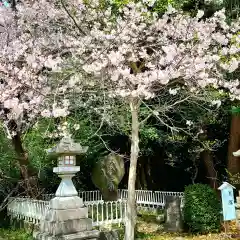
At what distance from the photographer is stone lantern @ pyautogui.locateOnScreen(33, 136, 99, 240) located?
18.9ft

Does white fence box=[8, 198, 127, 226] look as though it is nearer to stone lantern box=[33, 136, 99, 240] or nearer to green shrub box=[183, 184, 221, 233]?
green shrub box=[183, 184, 221, 233]

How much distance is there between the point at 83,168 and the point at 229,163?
541cm

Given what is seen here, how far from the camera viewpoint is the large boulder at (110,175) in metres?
Result: 10.8

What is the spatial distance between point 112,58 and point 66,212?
337 centimetres

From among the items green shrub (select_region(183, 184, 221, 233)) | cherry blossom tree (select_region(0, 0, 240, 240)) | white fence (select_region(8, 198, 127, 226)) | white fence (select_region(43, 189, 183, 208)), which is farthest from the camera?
white fence (select_region(43, 189, 183, 208))

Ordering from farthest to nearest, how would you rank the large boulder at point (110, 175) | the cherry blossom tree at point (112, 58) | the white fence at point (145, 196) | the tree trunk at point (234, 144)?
1. the white fence at point (145, 196)
2. the tree trunk at point (234, 144)
3. the large boulder at point (110, 175)
4. the cherry blossom tree at point (112, 58)

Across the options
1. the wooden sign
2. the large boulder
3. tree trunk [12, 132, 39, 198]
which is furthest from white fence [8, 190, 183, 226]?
the wooden sign

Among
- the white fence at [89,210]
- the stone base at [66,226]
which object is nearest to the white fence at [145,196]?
the white fence at [89,210]

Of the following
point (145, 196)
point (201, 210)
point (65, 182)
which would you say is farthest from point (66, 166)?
point (145, 196)

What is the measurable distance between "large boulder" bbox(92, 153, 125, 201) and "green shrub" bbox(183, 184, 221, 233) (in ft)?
8.27

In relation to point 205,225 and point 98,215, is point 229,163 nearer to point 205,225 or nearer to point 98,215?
point 205,225

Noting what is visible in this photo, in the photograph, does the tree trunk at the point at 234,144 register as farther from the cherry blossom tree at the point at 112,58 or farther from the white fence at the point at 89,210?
the white fence at the point at 89,210

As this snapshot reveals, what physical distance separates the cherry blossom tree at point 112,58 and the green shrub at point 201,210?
2.28 metres

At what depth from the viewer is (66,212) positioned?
5898 millimetres
